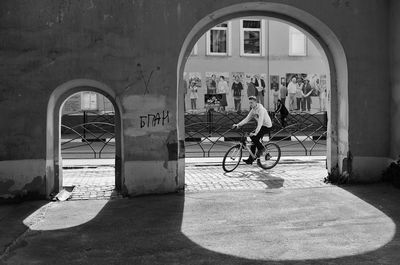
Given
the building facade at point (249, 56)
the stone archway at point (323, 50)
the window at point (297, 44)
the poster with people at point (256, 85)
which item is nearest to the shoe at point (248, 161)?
the stone archway at point (323, 50)

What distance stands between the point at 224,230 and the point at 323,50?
4.96m

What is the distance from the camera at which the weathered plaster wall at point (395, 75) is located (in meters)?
8.96

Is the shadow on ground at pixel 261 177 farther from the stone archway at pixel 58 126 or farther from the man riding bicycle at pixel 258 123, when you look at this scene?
the stone archway at pixel 58 126

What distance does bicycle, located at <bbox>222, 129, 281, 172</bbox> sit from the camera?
1169cm

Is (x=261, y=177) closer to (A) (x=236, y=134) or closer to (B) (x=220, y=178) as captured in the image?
(B) (x=220, y=178)

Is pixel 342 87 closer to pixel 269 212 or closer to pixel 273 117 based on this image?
pixel 269 212

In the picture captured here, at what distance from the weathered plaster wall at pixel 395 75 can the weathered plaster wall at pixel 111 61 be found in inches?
37.1

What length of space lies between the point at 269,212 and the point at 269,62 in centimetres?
2233

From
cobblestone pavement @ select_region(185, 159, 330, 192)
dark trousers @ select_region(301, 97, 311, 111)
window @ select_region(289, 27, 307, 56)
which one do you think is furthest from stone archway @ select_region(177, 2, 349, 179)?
dark trousers @ select_region(301, 97, 311, 111)

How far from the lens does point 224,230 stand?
6.34m

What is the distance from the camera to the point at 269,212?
7270 millimetres

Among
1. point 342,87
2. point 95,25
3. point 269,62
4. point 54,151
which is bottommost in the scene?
point 54,151

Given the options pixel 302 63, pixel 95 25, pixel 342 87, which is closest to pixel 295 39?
pixel 302 63

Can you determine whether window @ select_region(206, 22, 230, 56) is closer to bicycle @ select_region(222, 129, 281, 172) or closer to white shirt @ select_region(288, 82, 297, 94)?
white shirt @ select_region(288, 82, 297, 94)
